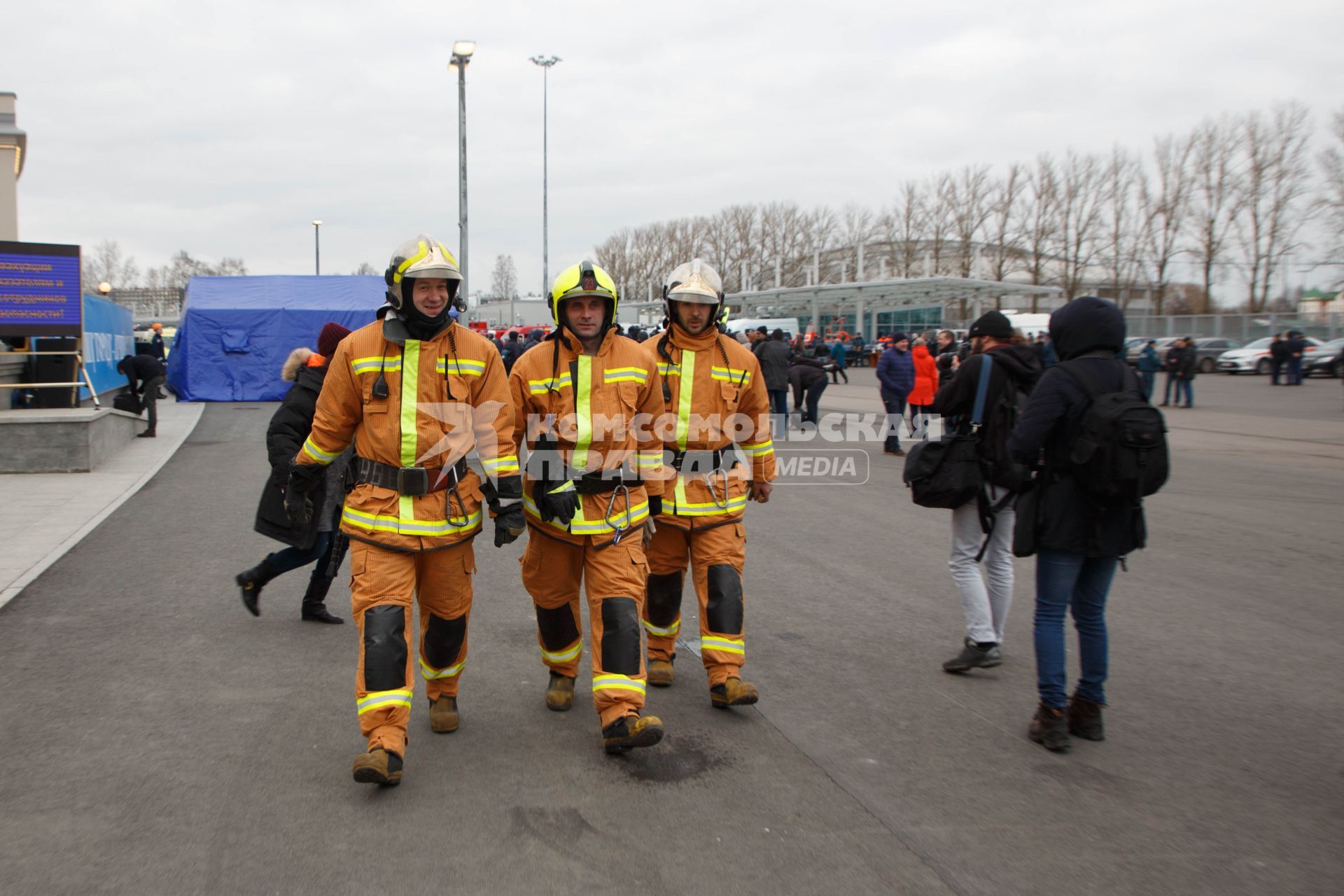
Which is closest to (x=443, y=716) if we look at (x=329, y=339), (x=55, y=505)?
(x=329, y=339)

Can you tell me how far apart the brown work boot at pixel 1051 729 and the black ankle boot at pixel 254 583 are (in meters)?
4.24

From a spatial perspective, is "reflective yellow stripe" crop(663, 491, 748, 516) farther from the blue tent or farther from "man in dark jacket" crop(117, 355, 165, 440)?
the blue tent

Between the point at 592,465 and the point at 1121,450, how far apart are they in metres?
2.12

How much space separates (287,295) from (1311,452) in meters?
22.4

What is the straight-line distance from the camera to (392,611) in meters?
3.85

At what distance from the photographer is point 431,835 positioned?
3418 millimetres

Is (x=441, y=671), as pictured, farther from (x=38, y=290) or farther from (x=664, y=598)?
(x=38, y=290)

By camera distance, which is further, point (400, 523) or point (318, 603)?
point (318, 603)

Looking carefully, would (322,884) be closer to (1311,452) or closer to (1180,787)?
(1180,787)

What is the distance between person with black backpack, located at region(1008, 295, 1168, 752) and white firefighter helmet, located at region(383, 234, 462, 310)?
2.39m

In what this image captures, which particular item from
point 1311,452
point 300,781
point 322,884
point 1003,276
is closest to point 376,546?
point 300,781

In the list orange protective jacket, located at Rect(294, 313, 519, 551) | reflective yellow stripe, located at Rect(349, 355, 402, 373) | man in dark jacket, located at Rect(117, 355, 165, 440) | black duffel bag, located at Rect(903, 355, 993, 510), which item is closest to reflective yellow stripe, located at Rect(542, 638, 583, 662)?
orange protective jacket, located at Rect(294, 313, 519, 551)

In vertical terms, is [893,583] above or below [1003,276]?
below

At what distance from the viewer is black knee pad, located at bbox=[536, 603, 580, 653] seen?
4566 millimetres
